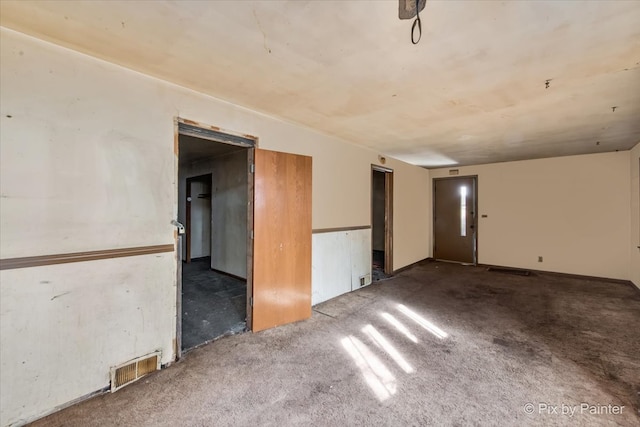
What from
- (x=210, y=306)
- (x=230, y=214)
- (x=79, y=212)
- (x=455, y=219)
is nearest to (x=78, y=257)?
(x=79, y=212)

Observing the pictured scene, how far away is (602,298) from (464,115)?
11.4ft

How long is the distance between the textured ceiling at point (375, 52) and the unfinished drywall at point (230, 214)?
2.08 metres

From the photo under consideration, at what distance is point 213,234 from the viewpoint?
17.3 ft

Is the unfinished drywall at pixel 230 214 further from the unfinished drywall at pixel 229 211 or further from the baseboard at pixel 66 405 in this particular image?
the baseboard at pixel 66 405

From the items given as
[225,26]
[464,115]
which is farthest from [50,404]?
[464,115]

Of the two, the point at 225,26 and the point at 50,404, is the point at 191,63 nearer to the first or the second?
the point at 225,26

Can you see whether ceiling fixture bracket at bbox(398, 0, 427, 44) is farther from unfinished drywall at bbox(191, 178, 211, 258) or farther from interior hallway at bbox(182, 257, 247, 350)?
unfinished drywall at bbox(191, 178, 211, 258)

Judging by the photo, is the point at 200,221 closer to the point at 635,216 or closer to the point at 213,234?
the point at 213,234

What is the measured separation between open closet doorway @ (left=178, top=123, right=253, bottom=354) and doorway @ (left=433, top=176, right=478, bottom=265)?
4.66m

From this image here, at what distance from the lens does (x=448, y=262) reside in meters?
6.38

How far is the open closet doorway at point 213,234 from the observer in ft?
9.12

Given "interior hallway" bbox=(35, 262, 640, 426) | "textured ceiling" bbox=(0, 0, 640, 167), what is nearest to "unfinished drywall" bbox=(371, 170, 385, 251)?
"interior hallway" bbox=(35, 262, 640, 426)

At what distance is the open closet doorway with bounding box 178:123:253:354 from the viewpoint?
2.78 m

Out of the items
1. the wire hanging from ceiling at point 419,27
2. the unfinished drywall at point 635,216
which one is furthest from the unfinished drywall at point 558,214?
the wire hanging from ceiling at point 419,27
